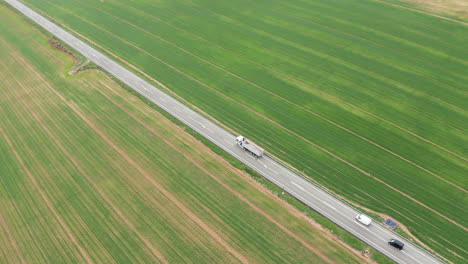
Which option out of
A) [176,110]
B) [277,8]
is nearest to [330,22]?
[277,8]

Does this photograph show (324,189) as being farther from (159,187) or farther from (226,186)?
(159,187)

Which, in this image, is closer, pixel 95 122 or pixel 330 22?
pixel 95 122

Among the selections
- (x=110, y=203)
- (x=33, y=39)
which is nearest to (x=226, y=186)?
(x=110, y=203)

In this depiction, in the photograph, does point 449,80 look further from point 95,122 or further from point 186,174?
point 95,122

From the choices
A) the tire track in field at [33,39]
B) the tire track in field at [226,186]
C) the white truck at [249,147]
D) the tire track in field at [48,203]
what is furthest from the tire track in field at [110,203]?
the tire track in field at [33,39]

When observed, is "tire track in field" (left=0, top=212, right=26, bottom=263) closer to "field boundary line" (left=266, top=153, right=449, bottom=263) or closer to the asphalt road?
the asphalt road

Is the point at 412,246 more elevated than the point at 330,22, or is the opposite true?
the point at 330,22

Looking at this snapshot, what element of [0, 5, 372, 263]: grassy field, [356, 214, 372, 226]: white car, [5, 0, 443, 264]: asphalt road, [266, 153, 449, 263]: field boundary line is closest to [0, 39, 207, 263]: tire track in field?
[0, 5, 372, 263]: grassy field
